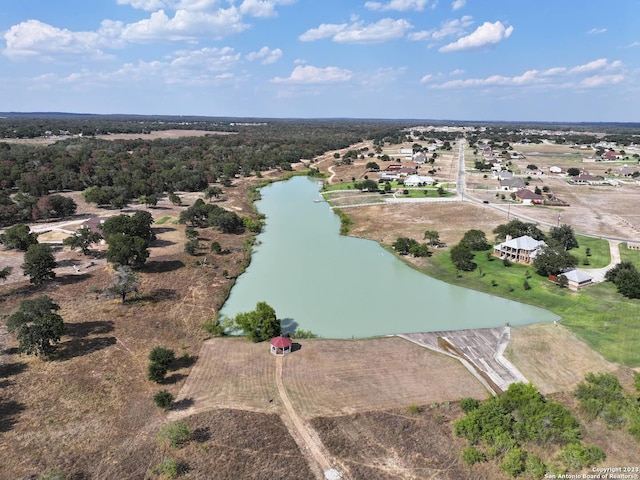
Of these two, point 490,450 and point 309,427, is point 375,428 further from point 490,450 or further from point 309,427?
point 490,450

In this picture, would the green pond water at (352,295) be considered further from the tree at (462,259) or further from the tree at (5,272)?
the tree at (5,272)

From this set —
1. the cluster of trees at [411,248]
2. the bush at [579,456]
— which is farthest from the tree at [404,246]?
the bush at [579,456]

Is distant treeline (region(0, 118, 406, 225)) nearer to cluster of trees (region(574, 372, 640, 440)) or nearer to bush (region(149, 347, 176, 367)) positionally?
bush (region(149, 347, 176, 367))

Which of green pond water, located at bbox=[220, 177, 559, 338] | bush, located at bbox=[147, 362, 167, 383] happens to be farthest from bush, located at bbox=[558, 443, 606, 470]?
bush, located at bbox=[147, 362, 167, 383]

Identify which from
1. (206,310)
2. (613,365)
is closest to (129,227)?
(206,310)

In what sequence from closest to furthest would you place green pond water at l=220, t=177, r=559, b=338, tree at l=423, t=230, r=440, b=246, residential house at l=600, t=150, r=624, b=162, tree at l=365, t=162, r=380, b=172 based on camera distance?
green pond water at l=220, t=177, r=559, b=338 < tree at l=423, t=230, r=440, b=246 < tree at l=365, t=162, r=380, b=172 < residential house at l=600, t=150, r=624, b=162

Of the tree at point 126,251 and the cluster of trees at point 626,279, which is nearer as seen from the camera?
the cluster of trees at point 626,279
